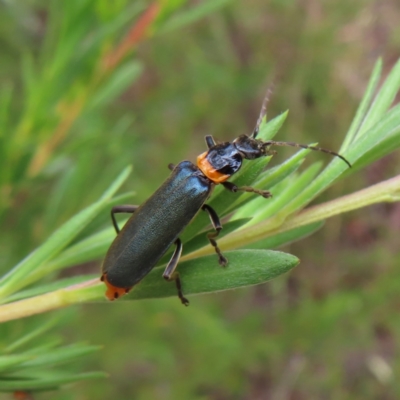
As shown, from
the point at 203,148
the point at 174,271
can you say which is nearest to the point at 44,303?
the point at 174,271

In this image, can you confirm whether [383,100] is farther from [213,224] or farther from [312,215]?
[213,224]

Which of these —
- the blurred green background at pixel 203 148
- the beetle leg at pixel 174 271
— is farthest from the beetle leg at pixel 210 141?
the beetle leg at pixel 174 271

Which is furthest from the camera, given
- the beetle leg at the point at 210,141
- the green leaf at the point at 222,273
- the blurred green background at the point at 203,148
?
the beetle leg at the point at 210,141

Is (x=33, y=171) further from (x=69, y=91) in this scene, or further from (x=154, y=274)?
(x=154, y=274)

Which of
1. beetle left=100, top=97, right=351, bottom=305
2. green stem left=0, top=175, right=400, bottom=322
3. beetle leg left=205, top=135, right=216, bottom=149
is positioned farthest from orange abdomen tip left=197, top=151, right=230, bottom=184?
green stem left=0, top=175, right=400, bottom=322

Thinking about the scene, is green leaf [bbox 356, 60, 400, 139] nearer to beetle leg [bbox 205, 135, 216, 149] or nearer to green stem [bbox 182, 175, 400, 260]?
green stem [bbox 182, 175, 400, 260]

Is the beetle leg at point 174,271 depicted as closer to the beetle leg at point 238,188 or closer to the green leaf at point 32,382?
the beetle leg at point 238,188

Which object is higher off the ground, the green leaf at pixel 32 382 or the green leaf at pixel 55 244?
the green leaf at pixel 55 244
